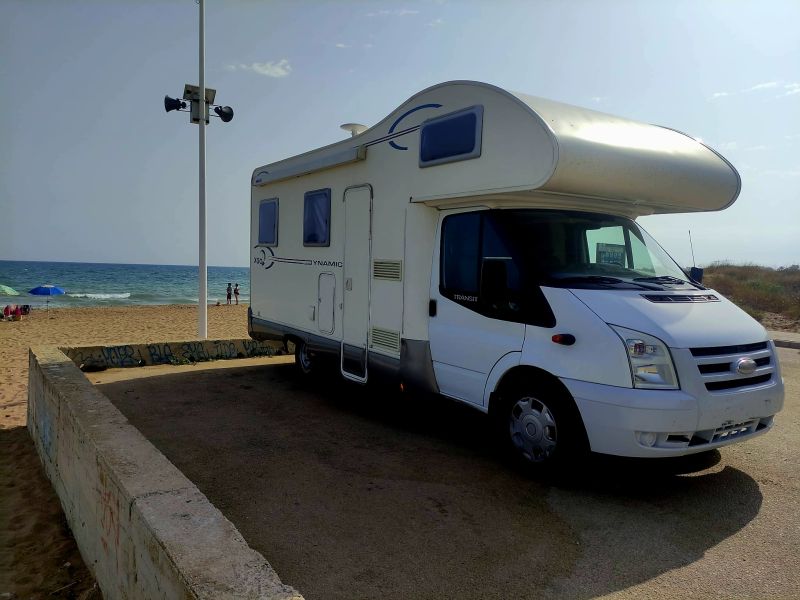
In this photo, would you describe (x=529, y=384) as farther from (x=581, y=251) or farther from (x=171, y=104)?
(x=171, y=104)

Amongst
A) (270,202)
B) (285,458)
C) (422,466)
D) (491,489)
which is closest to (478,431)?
(422,466)

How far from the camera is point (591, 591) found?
3150 mm

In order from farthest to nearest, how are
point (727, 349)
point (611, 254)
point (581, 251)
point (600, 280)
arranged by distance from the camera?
point (611, 254)
point (581, 251)
point (600, 280)
point (727, 349)

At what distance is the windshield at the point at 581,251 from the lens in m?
4.66

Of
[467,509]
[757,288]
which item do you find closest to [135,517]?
[467,509]

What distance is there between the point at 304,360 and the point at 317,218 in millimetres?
2154

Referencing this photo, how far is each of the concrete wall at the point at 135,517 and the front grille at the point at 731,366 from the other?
323cm

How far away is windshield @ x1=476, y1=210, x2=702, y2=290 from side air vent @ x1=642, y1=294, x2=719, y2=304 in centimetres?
18

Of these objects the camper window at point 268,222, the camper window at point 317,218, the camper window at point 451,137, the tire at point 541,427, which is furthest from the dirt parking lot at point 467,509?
the camper window at point 268,222

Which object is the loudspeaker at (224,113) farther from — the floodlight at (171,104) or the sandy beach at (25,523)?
the sandy beach at (25,523)

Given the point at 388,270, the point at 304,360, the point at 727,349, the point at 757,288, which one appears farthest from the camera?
the point at 757,288

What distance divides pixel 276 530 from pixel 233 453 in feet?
5.46

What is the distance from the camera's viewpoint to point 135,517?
2.83 metres

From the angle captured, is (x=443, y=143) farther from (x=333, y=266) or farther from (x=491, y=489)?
(x=491, y=489)
